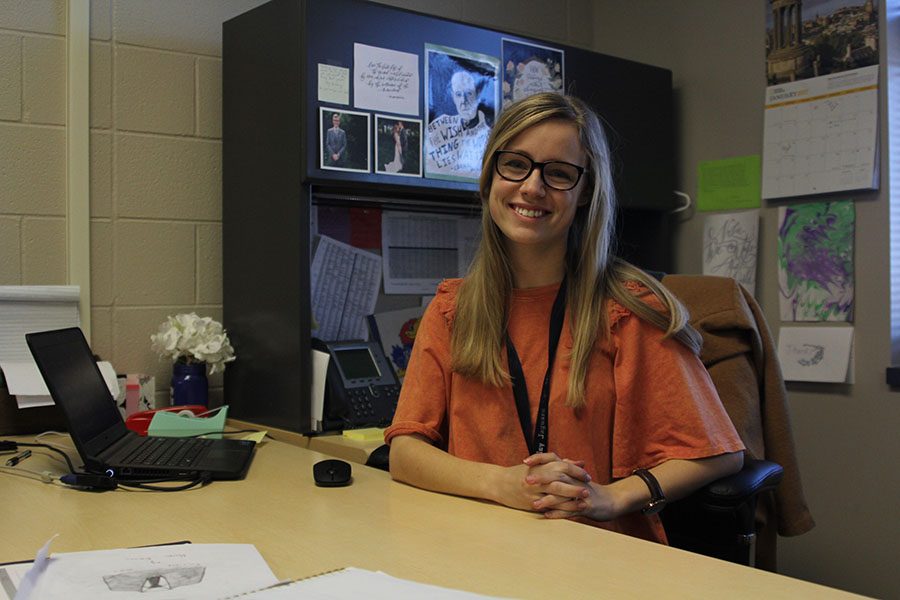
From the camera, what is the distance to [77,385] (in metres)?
1.61

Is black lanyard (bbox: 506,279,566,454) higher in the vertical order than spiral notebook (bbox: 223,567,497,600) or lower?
higher

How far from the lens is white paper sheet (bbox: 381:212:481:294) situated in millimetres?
2561

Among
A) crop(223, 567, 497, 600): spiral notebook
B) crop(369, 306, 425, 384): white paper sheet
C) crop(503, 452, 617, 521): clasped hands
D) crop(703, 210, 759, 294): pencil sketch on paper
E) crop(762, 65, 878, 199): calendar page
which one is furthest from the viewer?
crop(703, 210, 759, 294): pencil sketch on paper

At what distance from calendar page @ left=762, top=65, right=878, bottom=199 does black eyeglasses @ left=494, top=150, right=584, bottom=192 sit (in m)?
1.20

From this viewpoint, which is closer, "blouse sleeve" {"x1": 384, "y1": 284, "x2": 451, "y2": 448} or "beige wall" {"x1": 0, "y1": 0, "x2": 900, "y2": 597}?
"blouse sleeve" {"x1": 384, "y1": 284, "x2": 451, "y2": 448}

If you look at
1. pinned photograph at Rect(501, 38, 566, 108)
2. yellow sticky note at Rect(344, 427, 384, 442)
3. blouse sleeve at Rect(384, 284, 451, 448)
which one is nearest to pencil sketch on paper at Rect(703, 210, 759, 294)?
pinned photograph at Rect(501, 38, 566, 108)

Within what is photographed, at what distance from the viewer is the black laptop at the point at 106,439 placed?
1517 millimetres

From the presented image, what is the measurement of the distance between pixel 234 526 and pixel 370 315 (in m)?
1.30

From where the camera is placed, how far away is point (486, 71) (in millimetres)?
2383

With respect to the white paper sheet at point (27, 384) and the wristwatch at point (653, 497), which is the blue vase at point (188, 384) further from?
the wristwatch at point (653, 497)

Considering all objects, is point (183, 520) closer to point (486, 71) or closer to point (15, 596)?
point (15, 596)

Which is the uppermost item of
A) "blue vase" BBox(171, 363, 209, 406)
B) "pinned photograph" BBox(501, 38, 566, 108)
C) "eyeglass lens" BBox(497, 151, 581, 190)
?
"pinned photograph" BBox(501, 38, 566, 108)

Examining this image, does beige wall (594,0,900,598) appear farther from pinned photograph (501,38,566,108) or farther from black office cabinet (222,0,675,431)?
black office cabinet (222,0,675,431)

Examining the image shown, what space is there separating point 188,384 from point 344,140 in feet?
2.30
